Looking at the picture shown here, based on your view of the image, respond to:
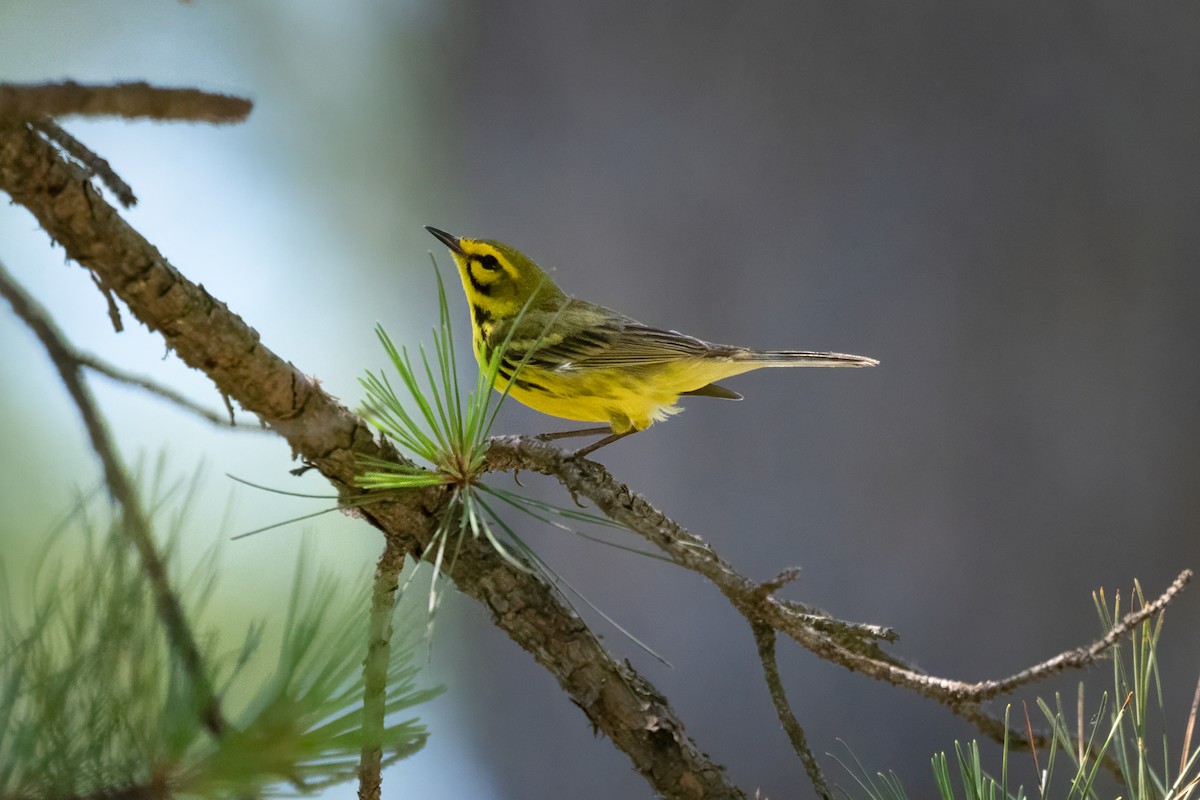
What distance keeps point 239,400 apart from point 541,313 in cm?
82

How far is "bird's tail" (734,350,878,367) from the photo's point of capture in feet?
4.07

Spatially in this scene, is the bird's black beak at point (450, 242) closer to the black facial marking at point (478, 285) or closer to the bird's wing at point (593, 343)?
the black facial marking at point (478, 285)

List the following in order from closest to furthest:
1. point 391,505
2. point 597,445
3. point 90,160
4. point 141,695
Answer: point 141,695 < point 90,160 < point 391,505 < point 597,445

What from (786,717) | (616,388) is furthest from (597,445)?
(786,717)

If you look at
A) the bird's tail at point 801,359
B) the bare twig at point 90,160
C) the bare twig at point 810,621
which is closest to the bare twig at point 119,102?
the bare twig at point 90,160

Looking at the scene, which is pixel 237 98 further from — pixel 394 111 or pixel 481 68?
pixel 394 111

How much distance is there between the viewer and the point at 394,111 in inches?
120

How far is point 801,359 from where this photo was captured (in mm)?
1265

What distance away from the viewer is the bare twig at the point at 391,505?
1.92 ft

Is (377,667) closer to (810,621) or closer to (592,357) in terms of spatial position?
(810,621)

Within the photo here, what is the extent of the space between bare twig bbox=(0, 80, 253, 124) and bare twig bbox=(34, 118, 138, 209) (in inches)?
Answer: 1.7

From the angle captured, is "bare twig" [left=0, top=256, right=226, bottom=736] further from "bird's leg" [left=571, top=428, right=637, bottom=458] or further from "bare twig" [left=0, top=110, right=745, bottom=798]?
"bird's leg" [left=571, top=428, right=637, bottom=458]

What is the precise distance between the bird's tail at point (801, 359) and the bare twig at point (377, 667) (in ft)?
2.30

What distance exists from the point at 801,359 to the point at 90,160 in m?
0.90
